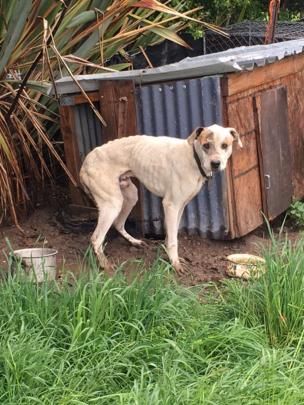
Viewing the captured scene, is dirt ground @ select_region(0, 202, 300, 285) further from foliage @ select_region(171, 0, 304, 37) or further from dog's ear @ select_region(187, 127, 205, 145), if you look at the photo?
foliage @ select_region(171, 0, 304, 37)

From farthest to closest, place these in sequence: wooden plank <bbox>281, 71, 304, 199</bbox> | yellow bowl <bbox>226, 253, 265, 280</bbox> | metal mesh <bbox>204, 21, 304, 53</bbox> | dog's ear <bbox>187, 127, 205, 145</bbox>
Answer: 1. metal mesh <bbox>204, 21, 304, 53</bbox>
2. wooden plank <bbox>281, 71, 304, 199</bbox>
3. dog's ear <bbox>187, 127, 205, 145</bbox>
4. yellow bowl <bbox>226, 253, 265, 280</bbox>

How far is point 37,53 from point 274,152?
2398 millimetres

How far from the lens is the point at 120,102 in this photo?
7.70 m

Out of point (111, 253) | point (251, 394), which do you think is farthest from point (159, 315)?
point (111, 253)

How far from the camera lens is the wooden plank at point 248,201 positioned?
7655 mm

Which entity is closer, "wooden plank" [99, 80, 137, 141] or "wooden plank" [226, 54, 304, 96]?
"wooden plank" [226, 54, 304, 96]

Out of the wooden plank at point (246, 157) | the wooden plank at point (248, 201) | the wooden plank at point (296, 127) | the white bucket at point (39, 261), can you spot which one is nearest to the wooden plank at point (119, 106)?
the wooden plank at point (246, 157)

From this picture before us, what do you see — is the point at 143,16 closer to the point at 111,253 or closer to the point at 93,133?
the point at 93,133

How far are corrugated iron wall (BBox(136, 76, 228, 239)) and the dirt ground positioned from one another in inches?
6.8

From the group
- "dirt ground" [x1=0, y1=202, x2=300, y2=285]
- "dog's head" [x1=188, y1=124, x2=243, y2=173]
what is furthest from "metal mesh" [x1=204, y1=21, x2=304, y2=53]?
"dog's head" [x1=188, y1=124, x2=243, y2=173]

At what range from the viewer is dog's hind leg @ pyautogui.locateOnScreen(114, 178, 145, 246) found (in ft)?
24.5

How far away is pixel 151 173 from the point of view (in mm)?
7035

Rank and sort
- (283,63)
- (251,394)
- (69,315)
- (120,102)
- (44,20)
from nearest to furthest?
(251,394) < (69,315) < (44,20) < (120,102) < (283,63)

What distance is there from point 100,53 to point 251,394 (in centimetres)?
495
